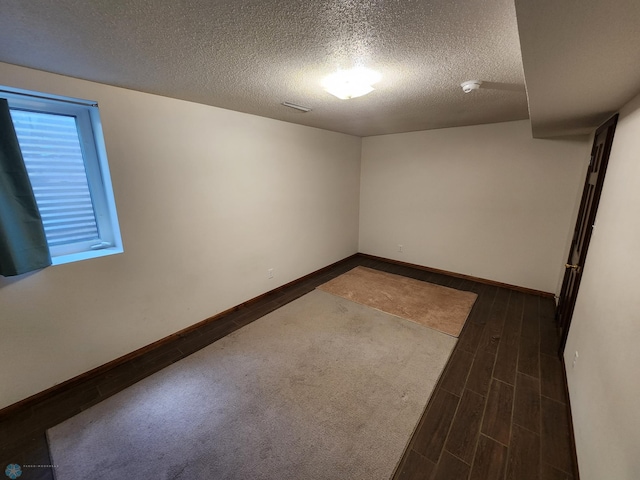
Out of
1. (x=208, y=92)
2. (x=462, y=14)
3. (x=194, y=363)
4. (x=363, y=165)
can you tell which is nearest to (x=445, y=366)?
(x=194, y=363)

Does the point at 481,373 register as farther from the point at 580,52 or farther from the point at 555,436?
the point at 580,52

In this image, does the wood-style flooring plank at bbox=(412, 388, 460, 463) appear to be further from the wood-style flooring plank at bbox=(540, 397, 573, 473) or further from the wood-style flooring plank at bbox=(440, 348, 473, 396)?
the wood-style flooring plank at bbox=(540, 397, 573, 473)

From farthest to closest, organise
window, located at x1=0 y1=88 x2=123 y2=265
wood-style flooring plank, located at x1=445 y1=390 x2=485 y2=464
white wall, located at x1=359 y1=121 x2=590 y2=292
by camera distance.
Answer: white wall, located at x1=359 y1=121 x2=590 y2=292 → window, located at x1=0 y1=88 x2=123 y2=265 → wood-style flooring plank, located at x1=445 y1=390 x2=485 y2=464

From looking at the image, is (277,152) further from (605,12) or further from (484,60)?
(605,12)

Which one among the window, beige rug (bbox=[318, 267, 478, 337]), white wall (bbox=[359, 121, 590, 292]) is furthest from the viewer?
white wall (bbox=[359, 121, 590, 292])

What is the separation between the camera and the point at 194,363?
224 cm

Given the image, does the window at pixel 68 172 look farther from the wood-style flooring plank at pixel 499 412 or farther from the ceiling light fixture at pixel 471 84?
the wood-style flooring plank at pixel 499 412

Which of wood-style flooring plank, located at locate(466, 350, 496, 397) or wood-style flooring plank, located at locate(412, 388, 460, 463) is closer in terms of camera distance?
wood-style flooring plank, located at locate(412, 388, 460, 463)

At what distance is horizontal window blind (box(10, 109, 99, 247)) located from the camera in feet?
→ 5.87

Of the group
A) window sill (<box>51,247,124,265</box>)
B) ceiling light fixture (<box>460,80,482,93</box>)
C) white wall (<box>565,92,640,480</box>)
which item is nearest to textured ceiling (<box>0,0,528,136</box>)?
ceiling light fixture (<box>460,80,482,93</box>)

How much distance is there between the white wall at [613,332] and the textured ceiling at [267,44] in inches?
36.6

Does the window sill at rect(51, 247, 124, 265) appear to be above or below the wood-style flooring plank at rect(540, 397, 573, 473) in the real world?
above

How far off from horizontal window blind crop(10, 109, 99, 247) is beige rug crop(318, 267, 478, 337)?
9.00 feet

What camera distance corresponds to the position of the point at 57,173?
6.30ft
